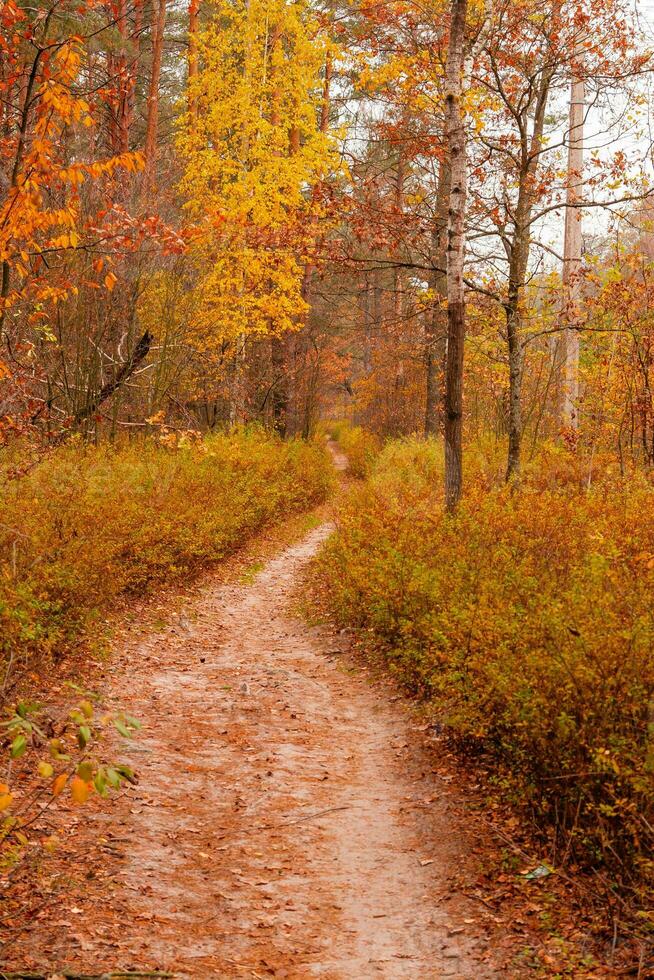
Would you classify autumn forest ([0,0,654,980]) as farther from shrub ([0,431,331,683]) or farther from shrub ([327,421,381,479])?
shrub ([327,421,381,479])

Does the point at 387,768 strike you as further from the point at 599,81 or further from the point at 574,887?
the point at 599,81

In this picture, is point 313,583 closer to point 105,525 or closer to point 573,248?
point 105,525

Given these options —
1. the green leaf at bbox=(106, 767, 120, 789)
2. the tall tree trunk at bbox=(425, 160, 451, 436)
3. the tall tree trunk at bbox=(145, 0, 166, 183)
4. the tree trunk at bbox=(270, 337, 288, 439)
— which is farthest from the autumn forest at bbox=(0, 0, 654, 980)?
the tree trunk at bbox=(270, 337, 288, 439)

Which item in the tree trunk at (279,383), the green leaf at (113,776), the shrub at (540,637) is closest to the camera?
the green leaf at (113,776)

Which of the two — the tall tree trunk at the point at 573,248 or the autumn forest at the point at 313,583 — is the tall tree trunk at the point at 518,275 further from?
the tall tree trunk at the point at 573,248

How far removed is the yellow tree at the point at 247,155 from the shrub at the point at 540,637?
840 cm

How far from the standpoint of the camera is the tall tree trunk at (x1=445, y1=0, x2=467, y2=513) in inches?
333

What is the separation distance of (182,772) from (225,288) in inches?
496

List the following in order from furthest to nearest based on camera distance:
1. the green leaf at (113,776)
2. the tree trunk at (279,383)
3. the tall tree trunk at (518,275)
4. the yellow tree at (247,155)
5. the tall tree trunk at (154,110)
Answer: the tree trunk at (279,383) < the tall tree trunk at (154,110) < the yellow tree at (247,155) < the tall tree trunk at (518,275) < the green leaf at (113,776)

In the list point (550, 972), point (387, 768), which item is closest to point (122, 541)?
point (387, 768)

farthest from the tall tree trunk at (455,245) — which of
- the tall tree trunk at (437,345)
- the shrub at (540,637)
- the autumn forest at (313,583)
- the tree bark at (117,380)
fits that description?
the tall tree trunk at (437,345)

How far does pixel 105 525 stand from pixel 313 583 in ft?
12.1

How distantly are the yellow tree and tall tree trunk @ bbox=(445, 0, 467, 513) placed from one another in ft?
24.6

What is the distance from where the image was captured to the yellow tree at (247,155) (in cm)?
1617
